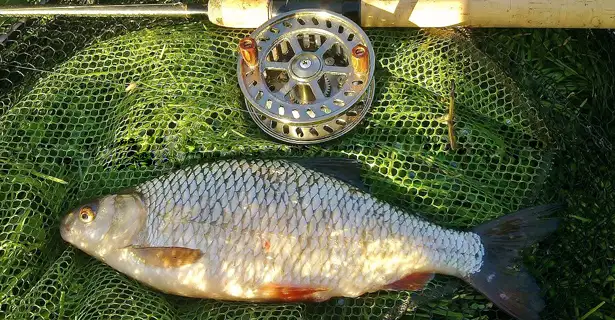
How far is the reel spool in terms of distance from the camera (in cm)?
253

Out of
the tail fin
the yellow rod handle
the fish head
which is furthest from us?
the yellow rod handle

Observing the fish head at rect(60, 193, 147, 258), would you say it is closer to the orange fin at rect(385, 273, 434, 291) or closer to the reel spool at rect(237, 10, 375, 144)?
the reel spool at rect(237, 10, 375, 144)

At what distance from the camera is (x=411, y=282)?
2398mm

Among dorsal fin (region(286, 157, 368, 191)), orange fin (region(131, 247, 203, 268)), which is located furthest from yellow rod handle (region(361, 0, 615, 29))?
orange fin (region(131, 247, 203, 268))

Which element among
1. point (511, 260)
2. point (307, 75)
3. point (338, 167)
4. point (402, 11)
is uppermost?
point (402, 11)

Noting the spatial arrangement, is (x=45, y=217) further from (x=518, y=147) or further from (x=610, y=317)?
(x=610, y=317)

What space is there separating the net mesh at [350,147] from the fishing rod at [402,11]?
0.14 m

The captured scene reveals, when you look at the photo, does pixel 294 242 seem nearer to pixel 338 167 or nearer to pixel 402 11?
pixel 338 167

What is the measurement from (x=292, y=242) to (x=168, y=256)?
0.44 meters

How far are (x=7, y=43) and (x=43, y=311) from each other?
1281mm

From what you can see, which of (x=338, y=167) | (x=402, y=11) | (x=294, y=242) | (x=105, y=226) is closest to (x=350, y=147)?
(x=338, y=167)

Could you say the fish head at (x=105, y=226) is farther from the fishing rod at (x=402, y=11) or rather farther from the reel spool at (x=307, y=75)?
the fishing rod at (x=402, y=11)

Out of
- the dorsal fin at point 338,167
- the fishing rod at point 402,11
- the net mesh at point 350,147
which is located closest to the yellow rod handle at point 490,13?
the fishing rod at point 402,11

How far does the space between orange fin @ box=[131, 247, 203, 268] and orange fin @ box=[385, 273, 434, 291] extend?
69 centimetres
